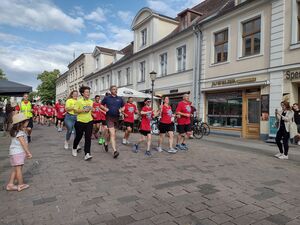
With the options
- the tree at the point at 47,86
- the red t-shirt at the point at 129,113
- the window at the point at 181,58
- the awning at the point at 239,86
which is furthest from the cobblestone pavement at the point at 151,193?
the tree at the point at 47,86

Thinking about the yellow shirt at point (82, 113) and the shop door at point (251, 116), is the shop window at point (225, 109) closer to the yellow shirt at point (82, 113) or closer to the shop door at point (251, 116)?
the shop door at point (251, 116)

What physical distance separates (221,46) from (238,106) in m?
3.70

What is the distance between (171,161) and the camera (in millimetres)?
6523

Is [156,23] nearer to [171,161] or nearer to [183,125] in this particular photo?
[183,125]

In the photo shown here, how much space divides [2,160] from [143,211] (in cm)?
474

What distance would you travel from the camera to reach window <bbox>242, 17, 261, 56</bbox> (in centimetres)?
1291

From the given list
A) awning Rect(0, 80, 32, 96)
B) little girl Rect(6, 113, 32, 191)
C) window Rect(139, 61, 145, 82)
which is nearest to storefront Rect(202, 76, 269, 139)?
window Rect(139, 61, 145, 82)

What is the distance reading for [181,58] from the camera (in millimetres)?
18453

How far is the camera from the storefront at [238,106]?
40.9 feet

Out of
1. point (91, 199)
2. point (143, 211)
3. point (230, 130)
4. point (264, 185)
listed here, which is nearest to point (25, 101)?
point (91, 199)

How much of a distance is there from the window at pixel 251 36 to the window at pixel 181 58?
514 cm

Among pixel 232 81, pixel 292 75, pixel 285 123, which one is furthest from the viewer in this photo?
pixel 232 81

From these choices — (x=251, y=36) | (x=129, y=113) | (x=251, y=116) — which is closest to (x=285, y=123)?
(x=129, y=113)

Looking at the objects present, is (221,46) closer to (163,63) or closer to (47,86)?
(163,63)
